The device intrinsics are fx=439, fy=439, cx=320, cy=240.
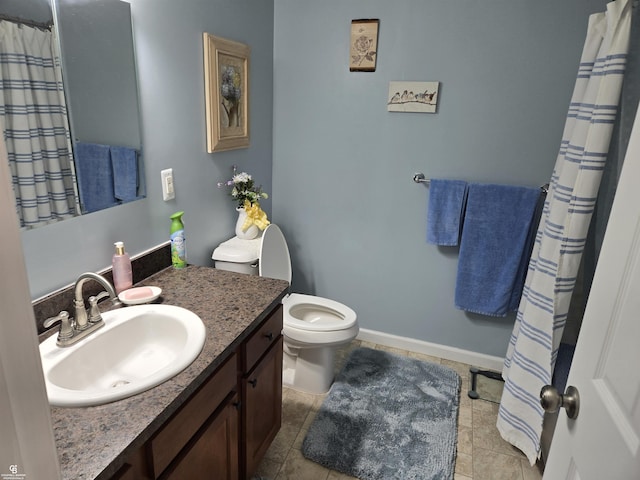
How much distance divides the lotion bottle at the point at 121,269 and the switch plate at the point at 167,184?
33 centimetres

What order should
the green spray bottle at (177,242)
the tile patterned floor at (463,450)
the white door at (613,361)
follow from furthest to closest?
1. the tile patterned floor at (463,450)
2. the green spray bottle at (177,242)
3. the white door at (613,361)

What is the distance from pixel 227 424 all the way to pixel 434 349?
5.59 ft

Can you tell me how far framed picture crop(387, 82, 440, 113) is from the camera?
7.66 ft

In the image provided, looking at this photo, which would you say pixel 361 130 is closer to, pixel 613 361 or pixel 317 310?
pixel 317 310

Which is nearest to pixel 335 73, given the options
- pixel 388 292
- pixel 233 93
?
pixel 233 93

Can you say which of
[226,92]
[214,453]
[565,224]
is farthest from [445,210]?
[214,453]

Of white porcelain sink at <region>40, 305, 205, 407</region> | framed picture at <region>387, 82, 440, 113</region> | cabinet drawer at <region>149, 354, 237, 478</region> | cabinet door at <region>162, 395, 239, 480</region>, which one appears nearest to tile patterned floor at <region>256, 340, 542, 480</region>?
cabinet door at <region>162, 395, 239, 480</region>

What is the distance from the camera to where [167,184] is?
1775 millimetres

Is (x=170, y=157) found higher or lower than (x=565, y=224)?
higher

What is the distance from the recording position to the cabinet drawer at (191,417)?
1.03 m

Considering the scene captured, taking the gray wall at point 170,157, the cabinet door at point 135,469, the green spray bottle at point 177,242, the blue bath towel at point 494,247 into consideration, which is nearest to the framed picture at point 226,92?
the gray wall at point 170,157

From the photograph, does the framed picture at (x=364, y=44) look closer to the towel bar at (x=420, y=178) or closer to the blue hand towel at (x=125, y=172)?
the towel bar at (x=420, y=178)

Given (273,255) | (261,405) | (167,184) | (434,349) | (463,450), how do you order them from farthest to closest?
(434,349)
(273,255)
(463,450)
(167,184)
(261,405)

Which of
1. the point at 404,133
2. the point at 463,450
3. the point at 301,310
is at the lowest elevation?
the point at 463,450
